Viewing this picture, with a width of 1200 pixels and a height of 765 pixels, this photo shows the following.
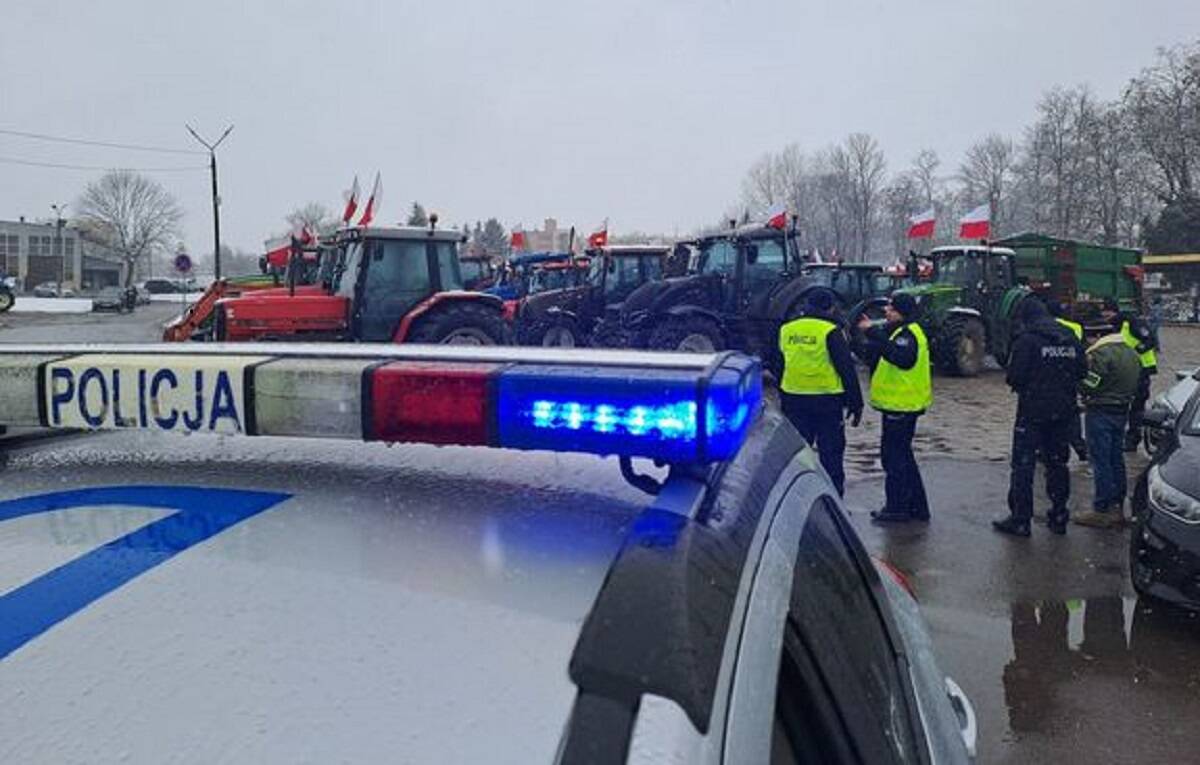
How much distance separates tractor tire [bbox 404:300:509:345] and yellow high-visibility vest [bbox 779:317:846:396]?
15.8 ft

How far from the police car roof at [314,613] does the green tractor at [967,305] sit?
16221 mm

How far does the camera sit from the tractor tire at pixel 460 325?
1095 cm

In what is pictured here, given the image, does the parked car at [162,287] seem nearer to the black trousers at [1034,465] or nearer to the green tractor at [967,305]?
the green tractor at [967,305]

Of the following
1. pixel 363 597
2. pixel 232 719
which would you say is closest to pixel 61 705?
pixel 232 719

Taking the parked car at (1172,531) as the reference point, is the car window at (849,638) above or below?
above

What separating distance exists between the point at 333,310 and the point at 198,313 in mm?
2899

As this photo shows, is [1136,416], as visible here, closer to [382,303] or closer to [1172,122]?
[382,303]

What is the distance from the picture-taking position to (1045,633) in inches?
184

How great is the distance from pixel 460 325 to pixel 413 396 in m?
10.3

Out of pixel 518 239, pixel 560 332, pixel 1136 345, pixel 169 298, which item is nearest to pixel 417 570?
pixel 1136 345

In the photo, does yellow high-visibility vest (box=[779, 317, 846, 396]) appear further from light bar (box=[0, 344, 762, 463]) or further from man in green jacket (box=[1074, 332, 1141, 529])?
light bar (box=[0, 344, 762, 463])

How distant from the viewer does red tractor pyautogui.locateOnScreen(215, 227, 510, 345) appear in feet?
35.5

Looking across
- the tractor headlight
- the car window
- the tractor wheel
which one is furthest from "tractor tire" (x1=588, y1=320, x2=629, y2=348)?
the car window

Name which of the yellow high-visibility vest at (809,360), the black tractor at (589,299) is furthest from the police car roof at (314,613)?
the black tractor at (589,299)
